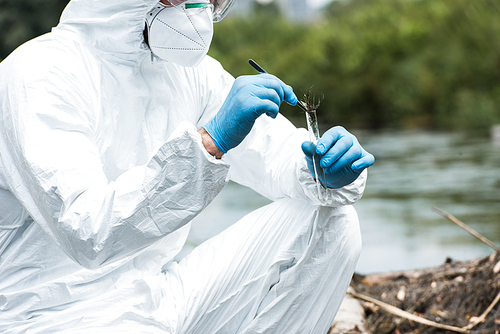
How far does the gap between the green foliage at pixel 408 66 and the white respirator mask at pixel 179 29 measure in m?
6.70

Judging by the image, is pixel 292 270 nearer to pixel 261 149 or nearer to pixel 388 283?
pixel 261 149

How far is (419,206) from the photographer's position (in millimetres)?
4578

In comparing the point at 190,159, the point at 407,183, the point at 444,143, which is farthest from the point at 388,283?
the point at 444,143

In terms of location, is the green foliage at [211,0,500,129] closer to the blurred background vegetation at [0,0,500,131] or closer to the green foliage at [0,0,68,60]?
the blurred background vegetation at [0,0,500,131]

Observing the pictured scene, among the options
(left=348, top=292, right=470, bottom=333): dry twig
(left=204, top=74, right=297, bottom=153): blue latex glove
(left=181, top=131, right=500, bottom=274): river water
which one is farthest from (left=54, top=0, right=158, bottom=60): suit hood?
(left=181, top=131, right=500, bottom=274): river water

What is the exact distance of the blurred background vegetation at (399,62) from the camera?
10391mm

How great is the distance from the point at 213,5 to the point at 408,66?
35.1ft

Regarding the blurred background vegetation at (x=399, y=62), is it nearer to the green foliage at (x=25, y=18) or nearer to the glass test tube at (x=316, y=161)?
the green foliage at (x=25, y=18)

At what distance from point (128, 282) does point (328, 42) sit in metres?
13.2

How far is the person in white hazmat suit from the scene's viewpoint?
1.24m

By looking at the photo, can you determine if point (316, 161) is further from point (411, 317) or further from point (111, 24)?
point (411, 317)

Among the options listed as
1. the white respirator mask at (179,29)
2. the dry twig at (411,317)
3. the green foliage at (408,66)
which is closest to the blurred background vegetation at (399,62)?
the green foliage at (408,66)

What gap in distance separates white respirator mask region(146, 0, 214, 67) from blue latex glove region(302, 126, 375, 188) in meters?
0.44

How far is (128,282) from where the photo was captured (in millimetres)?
1520
